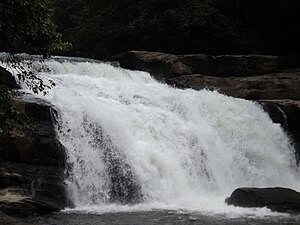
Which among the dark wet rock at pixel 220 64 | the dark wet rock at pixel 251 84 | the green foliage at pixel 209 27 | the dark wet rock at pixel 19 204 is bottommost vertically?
the dark wet rock at pixel 19 204

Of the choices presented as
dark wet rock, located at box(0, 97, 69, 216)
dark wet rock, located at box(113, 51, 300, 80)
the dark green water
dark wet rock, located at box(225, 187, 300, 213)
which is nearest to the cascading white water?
dark wet rock, located at box(0, 97, 69, 216)

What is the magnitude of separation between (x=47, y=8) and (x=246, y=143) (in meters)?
11.8

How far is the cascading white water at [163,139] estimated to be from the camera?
13.4 metres

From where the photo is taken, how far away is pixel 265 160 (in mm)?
17016

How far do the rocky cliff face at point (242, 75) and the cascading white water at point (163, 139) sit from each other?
106cm

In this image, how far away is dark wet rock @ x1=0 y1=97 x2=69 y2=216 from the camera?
11242mm

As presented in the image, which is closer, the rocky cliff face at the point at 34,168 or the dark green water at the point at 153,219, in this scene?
the dark green water at the point at 153,219

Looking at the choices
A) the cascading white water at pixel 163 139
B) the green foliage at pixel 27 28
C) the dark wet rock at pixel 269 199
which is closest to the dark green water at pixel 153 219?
the dark wet rock at pixel 269 199

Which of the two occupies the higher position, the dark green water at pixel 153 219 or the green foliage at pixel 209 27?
the green foliage at pixel 209 27

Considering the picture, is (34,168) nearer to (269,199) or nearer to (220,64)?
(269,199)

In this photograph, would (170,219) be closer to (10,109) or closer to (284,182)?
(10,109)

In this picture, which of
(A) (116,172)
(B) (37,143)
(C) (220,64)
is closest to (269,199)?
(A) (116,172)

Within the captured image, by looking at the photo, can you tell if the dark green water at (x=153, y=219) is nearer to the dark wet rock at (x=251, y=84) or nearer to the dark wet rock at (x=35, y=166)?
the dark wet rock at (x=35, y=166)

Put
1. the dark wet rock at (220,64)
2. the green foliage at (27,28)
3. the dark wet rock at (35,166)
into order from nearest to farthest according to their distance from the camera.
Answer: the green foliage at (27,28) < the dark wet rock at (35,166) < the dark wet rock at (220,64)
